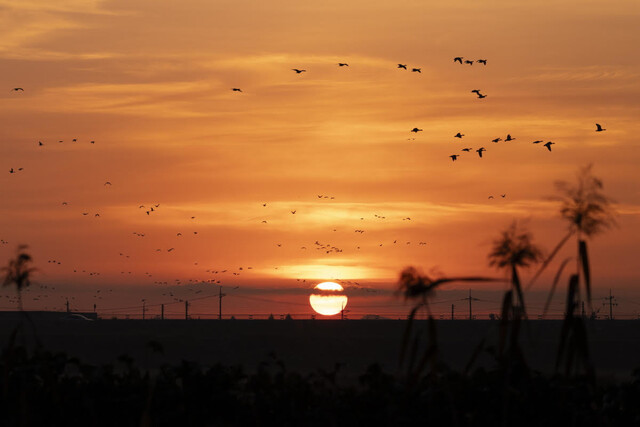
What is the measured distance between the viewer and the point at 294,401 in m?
9.89

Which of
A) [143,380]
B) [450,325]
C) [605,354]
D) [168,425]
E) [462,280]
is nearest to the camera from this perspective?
[462,280]

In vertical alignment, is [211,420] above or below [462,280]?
below

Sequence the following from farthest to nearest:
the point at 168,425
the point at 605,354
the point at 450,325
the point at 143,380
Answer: the point at 450,325 → the point at 605,354 → the point at 143,380 → the point at 168,425

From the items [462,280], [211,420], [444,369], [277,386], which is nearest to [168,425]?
[211,420]

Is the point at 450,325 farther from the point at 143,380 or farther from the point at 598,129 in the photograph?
the point at 143,380

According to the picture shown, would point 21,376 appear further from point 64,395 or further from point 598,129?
point 598,129

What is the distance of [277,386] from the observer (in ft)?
32.8

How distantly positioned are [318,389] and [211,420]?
4.47 feet

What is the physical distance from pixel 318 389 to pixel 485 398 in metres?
1.73

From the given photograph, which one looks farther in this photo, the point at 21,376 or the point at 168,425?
the point at 21,376

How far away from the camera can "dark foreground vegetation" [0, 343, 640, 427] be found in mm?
9328

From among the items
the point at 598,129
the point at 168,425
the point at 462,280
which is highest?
the point at 598,129

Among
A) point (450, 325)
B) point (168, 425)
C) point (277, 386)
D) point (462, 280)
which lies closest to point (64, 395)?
point (168, 425)

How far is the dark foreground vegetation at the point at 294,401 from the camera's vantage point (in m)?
9.33
